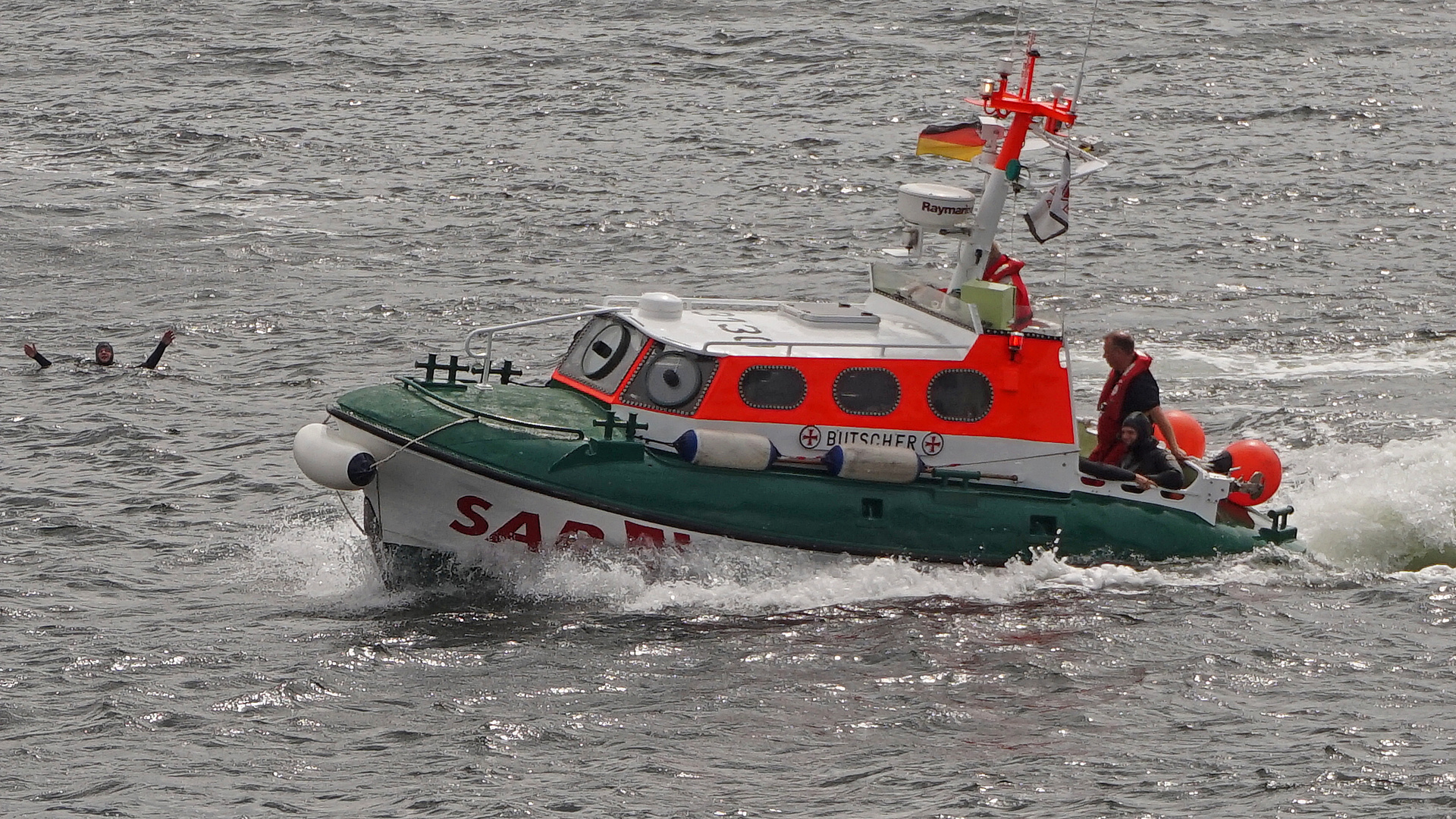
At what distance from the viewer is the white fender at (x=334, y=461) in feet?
42.1

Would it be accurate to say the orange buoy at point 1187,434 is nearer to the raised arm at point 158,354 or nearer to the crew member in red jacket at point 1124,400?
the crew member in red jacket at point 1124,400

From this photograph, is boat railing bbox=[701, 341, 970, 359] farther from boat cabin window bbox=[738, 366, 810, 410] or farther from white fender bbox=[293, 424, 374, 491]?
white fender bbox=[293, 424, 374, 491]

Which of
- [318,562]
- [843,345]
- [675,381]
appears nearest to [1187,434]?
[843,345]

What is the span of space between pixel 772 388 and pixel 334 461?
10.8ft

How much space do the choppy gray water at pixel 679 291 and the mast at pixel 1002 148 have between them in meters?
2.58

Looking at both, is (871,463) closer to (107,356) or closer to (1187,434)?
(1187,434)

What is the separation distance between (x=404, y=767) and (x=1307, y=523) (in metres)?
8.86

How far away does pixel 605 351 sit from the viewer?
1416cm

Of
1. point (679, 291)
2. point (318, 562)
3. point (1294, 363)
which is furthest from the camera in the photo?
point (679, 291)

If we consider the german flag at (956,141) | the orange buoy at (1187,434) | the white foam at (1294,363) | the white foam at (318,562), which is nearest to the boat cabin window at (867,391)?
the german flag at (956,141)

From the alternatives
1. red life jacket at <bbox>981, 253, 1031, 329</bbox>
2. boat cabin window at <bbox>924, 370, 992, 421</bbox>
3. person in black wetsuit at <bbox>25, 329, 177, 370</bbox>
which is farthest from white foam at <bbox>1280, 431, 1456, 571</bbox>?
person in black wetsuit at <bbox>25, 329, 177, 370</bbox>

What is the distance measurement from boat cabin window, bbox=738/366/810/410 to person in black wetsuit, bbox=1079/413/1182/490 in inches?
98.6

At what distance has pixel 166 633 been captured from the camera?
515 inches

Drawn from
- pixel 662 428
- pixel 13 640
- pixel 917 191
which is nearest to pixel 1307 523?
pixel 917 191
